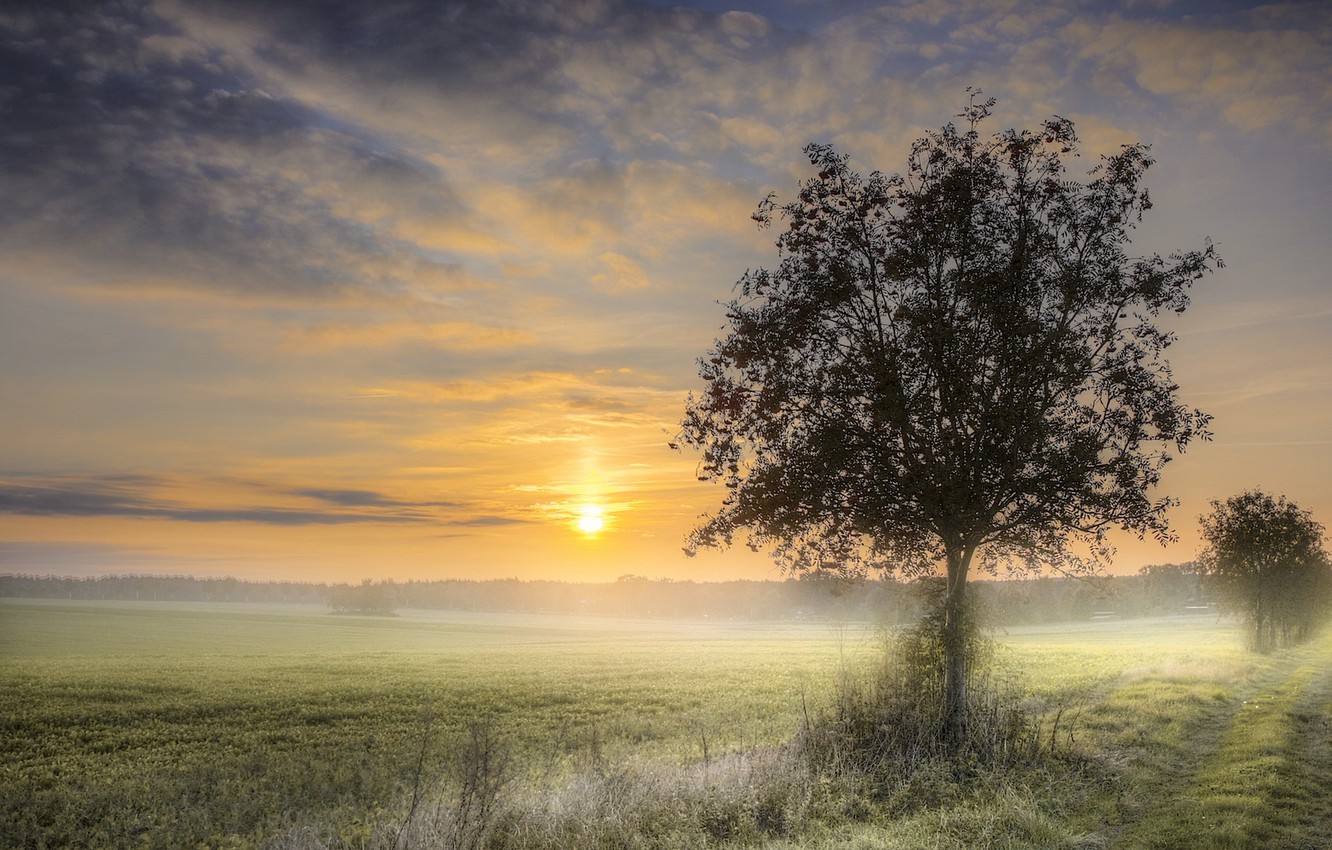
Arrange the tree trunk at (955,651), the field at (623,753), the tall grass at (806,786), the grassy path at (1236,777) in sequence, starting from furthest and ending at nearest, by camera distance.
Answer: the tree trunk at (955,651), the field at (623,753), the tall grass at (806,786), the grassy path at (1236,777)

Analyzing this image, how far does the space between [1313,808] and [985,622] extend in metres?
6.00

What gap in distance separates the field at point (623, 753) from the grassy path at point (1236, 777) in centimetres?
7

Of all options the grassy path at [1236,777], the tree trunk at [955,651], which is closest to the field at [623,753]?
the grassy path at [1236,777]

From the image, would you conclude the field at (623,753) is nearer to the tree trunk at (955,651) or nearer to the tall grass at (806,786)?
the tall grass at (806,786)

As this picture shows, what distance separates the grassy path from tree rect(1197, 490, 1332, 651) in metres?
31.0

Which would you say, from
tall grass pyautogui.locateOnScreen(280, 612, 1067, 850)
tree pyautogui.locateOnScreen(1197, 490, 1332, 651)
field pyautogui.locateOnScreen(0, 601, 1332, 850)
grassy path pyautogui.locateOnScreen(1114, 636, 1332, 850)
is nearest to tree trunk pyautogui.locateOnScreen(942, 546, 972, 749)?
tall grass pyautogui.locateOnScreen(280, 612, 1067, 850)

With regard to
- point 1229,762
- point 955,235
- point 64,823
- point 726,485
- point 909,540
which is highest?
point 955,235

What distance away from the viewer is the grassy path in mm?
10461

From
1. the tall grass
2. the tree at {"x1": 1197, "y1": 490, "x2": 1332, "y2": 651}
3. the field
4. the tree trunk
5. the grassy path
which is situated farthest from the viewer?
the tree at {"x1": 1197, "y1": 490, "x2": 1332, "y2": 651}

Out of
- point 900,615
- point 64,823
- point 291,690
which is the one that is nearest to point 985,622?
point 900,615

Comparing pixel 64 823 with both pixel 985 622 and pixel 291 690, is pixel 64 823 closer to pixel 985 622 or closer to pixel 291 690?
pixel 985 622

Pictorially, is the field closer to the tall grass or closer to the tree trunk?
the tall grass

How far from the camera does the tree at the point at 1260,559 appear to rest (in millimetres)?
50344

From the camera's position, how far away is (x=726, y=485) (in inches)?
685
